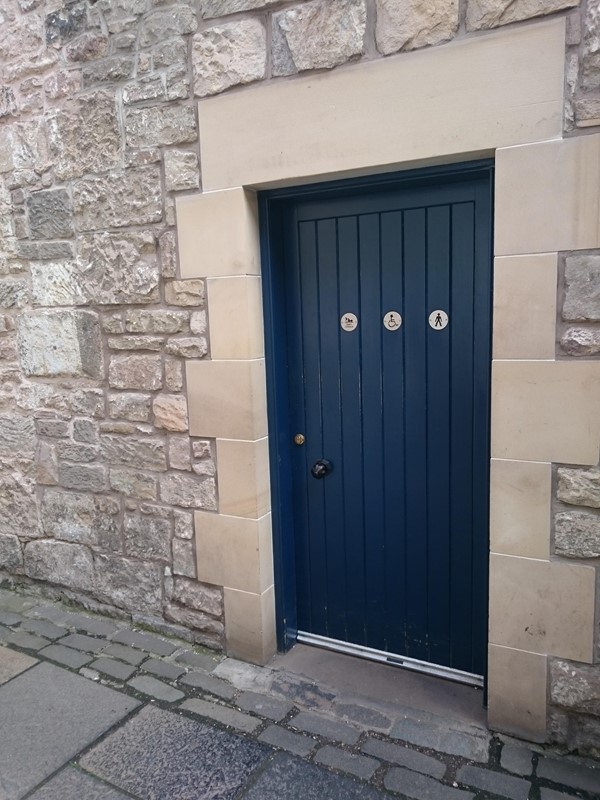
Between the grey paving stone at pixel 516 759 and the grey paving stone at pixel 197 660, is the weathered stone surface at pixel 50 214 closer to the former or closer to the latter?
the grey paving stone at pixel 197 660

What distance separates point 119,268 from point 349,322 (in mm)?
1252

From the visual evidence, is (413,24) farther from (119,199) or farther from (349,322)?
(119,199)

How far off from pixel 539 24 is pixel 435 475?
1.82 m

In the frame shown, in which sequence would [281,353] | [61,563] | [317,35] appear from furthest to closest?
1. [61,563]
2. [281,353]
3. [317,35]

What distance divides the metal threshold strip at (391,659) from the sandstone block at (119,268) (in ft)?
6.57

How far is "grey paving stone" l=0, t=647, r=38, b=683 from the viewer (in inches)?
117

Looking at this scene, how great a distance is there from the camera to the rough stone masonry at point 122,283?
244 cm

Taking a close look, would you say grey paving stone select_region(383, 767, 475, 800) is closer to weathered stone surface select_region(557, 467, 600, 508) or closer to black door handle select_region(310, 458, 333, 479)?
weathered stone surface select_region(557, 467, 600, 508)

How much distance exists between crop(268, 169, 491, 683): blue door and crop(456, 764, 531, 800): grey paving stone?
0.58m

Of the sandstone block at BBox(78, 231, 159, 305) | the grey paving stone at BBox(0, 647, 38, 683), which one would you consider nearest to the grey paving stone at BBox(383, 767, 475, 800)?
the grey paving stone at BBox(0, 647, 38, 683)

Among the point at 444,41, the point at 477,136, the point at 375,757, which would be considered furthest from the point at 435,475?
the point at 444,41

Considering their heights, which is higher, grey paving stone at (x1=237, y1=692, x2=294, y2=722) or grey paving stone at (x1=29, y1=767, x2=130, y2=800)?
grey paving stone at (x1=29, y1=767, x2=130, y2=800)

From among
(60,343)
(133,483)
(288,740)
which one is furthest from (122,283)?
(288,740)

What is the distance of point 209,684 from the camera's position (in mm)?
2869
